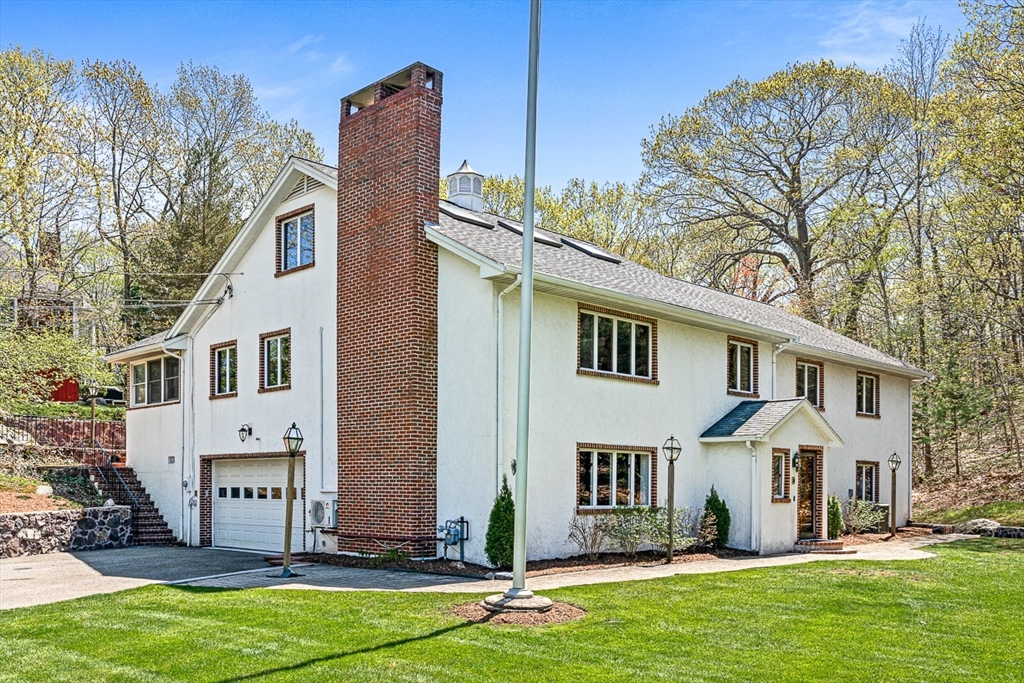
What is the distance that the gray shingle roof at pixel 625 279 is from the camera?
15.7 meters

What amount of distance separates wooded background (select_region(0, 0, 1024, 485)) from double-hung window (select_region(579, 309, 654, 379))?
9.39 m

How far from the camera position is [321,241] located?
1750 cm

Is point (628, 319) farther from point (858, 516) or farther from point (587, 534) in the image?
point (858, 516)

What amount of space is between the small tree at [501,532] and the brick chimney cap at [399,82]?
23.9 feet

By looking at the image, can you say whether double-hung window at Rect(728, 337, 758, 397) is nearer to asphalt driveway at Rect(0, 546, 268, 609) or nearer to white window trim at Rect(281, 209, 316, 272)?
white window trim at Rect(281, 209, 316, 272)

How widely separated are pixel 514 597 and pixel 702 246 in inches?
1053

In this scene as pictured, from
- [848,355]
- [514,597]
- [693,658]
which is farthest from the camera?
[848,355]

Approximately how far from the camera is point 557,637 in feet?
29.2

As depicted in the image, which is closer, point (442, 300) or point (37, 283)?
point (442, 300)

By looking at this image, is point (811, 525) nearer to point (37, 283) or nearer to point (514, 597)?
point (514, 597)

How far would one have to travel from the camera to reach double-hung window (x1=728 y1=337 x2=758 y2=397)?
19453 millimetres

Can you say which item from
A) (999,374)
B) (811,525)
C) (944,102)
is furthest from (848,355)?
(944,102)

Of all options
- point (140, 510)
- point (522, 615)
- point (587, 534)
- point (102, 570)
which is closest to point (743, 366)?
point (587, 534)

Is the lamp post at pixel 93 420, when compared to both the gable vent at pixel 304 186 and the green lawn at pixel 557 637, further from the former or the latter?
the green lawn at pixel 557 637
